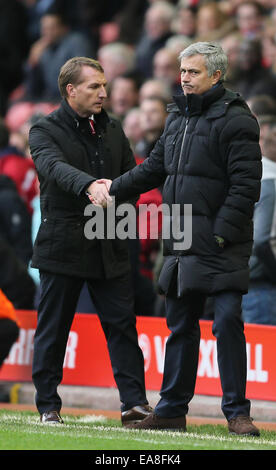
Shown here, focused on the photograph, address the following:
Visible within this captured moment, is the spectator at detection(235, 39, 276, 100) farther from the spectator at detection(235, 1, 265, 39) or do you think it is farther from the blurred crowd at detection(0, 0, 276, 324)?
the spectator at detection(235, 1, 265, 39)

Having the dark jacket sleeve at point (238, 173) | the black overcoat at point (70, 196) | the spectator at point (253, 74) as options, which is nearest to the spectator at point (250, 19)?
the spectator at point (253, 74)

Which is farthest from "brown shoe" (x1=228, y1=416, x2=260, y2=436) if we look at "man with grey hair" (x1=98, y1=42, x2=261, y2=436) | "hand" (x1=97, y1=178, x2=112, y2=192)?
"hand" (x1=97, y1=178, x2=112, y2=192)

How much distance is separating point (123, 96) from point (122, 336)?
5.71 m

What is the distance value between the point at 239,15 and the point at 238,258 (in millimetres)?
6207

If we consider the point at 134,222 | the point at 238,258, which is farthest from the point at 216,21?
the point at 238,258

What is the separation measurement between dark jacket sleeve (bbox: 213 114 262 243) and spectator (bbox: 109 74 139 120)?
603cm

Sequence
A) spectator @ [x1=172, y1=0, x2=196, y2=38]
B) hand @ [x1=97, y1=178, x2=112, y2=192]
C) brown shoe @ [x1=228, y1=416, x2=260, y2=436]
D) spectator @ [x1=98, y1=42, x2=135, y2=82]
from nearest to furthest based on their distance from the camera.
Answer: brown shoe @ [x1=228, y1=416, x2=260, y2=436] < hand @ [x1=97, y1=178, x2=112, y2=192] < spectator @ [x1=172, y1=0, x2=196, y2=38] < spectator @ [x1=98, y1=42, x2=135, y2=82]

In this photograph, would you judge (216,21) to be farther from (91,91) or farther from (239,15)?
(91,91)

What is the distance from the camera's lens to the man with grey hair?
6984 mm

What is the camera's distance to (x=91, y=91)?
770 cm

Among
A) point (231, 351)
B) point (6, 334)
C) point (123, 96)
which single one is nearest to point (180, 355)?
point (231, 351)

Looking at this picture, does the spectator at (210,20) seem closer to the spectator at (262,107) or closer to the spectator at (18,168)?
the spectator at (18,168)

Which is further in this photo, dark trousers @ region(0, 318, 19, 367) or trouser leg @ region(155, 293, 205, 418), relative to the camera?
dark trousers @ region(0, 318, 19, 367)

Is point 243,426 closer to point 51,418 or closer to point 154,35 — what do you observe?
point 51,418
